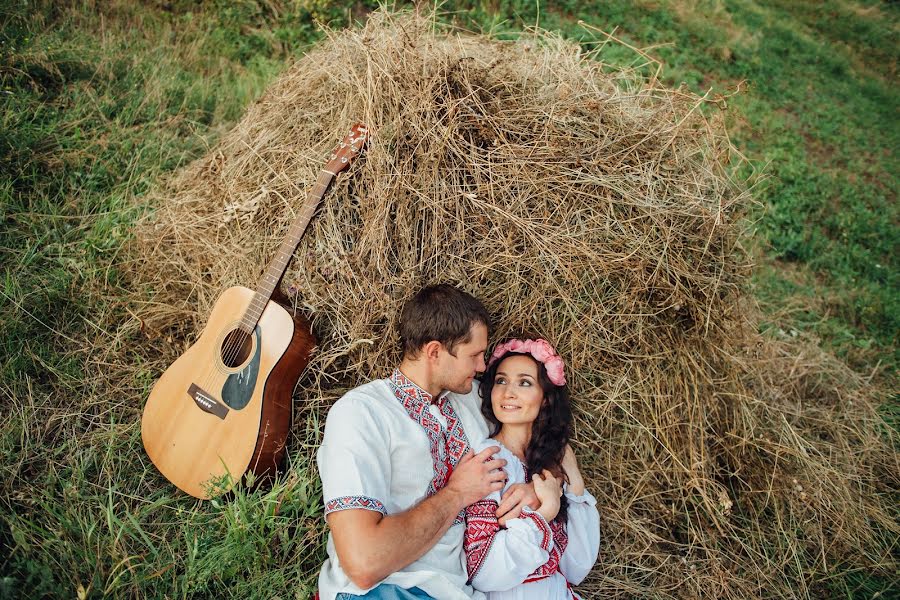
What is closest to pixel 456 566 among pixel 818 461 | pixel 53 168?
pixel 818 461

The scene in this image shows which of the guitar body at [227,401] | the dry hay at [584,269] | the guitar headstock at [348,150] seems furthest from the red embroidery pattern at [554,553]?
the guitar headstock at [348,150]

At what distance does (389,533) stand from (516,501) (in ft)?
2.38

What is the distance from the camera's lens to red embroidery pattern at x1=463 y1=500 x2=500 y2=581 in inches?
102

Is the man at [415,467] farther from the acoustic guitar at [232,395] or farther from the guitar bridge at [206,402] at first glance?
the guitar bridge at [206,402]

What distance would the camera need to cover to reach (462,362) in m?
2.76

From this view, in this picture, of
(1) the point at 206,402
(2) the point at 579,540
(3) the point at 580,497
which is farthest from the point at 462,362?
(1) the point at 206,402

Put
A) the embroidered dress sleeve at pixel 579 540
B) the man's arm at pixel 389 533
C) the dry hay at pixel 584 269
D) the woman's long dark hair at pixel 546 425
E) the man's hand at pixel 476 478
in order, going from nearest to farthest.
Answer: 1. the man's arm at pixel 389 533
2. the man's hand at pixel 476 478
3. the embroidered dress sleeve at pixel 579 540
4. the woman's long dark hair at pixel 546 425
5. the dry hay at pixel 584 269

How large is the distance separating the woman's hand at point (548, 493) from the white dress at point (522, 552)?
0.05 meters

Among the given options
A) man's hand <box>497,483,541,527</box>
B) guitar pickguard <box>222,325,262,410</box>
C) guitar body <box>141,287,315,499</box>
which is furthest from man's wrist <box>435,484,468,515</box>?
guitar pickguard <box>222,325,262,410</box>

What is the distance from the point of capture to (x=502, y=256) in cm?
312

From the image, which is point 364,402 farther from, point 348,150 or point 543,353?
point 348,150

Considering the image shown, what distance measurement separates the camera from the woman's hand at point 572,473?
2.98 metres

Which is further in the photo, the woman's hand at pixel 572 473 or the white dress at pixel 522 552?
the woman's hand at pixel 572 473

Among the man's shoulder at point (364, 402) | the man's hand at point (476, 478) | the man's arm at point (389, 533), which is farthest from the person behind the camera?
the man's hand at point (476, 478)
